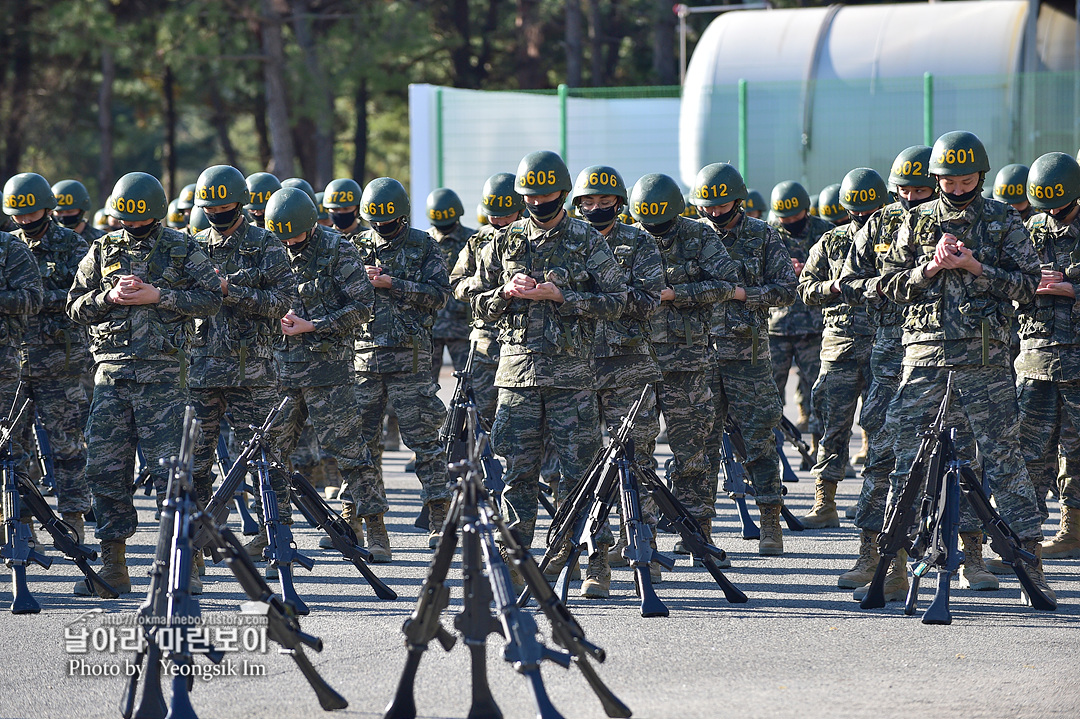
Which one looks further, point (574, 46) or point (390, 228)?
point (574, 46)

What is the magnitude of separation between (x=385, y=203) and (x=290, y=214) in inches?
35.4

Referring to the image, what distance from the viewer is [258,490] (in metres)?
7.68

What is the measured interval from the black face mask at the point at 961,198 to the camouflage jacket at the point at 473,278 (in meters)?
2.68

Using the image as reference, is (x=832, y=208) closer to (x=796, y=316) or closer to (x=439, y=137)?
(x=796, y=316)

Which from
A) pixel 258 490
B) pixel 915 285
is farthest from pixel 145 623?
pixel 915 285

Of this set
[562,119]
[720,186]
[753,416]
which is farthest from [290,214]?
[562,119]

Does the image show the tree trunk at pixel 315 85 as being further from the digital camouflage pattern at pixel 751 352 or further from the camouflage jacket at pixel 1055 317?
the camouflage jacket at pixel 1055 317

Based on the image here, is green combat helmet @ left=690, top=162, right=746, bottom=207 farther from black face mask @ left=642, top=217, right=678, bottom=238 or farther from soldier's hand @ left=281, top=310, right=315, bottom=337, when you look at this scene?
soldier's hand @ left=281, top=310, right=315, bottom=337

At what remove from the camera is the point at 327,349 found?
905cm

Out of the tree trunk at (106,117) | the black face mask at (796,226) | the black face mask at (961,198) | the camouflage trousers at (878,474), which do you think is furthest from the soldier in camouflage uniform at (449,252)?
the tree trunk at (106,117)

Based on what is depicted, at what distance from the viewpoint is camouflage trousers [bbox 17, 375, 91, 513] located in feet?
30.7

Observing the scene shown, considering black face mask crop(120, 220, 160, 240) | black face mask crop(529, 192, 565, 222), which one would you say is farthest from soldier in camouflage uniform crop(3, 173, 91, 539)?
black face mask crop(529, 192, 565, 222)

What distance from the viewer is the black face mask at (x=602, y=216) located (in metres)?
8.30

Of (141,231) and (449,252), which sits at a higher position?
(141,231)
